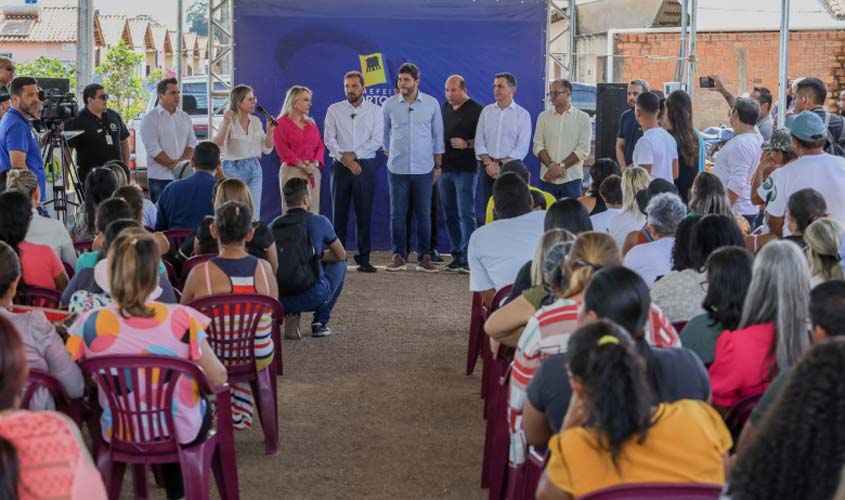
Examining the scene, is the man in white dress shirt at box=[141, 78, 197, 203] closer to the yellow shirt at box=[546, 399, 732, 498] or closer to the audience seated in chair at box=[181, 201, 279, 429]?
the audience seated in chair at box=[181, 201, 279, 429]

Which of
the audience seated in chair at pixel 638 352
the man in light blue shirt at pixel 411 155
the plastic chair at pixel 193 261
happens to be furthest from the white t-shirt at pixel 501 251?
the man in light blue shirt at pixel 411 155

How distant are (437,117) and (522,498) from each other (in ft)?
22.0

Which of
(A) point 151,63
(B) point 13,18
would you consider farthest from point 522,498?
(A) point 151,63

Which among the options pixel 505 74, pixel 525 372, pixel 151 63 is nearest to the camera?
pixel 525 372

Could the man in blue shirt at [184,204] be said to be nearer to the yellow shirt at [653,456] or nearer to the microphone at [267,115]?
the microphone at [267,115]

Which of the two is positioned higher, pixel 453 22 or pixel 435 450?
pixel 453 22

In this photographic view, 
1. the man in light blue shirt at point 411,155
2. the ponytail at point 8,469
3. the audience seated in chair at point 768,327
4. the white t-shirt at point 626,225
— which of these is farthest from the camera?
the man in light blue shirt at point 411,155

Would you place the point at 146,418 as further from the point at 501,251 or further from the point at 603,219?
the point at 603,219

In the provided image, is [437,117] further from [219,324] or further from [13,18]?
[13,18]

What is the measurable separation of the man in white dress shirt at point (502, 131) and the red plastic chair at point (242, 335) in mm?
5164

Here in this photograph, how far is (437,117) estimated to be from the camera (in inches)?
406

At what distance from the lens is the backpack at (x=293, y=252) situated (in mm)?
7074

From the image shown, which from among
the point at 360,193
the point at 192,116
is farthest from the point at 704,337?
the point at 192,116

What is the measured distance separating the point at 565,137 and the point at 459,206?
111cm
